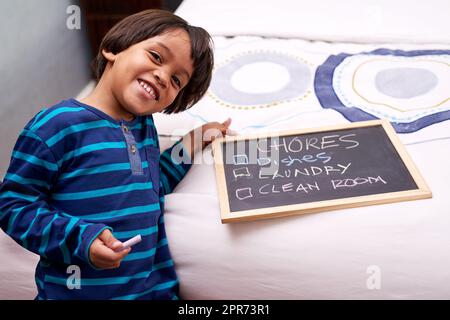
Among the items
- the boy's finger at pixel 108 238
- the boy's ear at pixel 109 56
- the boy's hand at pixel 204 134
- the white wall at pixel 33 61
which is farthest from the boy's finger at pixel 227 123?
the white wall at pixel 33 61

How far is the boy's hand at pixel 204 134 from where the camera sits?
3.37 ft

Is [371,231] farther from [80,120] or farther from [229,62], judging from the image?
[229,62]

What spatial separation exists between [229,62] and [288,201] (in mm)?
551

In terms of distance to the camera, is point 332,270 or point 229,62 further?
point 229,62

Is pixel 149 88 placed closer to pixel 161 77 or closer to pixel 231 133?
pixel 161 77

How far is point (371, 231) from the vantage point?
31.1 inches

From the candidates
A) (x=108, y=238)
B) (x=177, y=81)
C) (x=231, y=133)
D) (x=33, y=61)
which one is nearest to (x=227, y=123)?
(x=231, y=133)

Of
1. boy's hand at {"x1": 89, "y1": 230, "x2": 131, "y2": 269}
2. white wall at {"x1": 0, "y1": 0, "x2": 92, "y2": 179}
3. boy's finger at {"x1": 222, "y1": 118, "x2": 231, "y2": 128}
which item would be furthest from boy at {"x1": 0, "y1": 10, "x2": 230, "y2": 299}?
white wall at {"x1": 0, "y1": 0, "x2": 92, "y2": 179}

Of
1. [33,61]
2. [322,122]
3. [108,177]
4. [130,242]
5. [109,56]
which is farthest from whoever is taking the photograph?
[33,61]

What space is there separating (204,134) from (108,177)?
279mm

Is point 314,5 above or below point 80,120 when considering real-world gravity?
above

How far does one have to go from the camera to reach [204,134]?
1036 mm

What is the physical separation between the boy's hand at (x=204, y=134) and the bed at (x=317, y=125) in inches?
0.9
